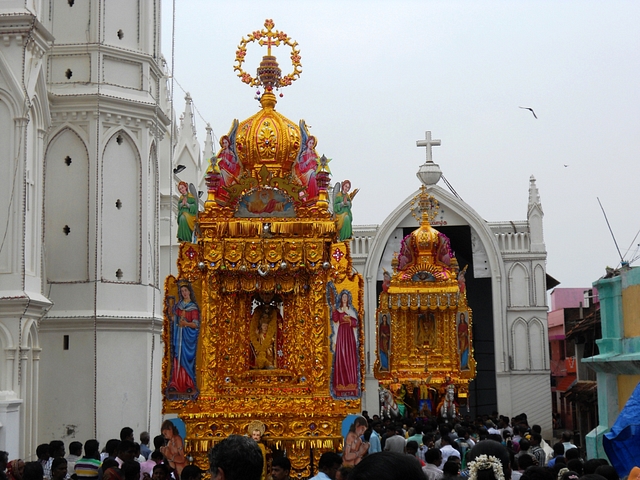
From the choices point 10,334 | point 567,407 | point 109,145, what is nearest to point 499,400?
point 567,407

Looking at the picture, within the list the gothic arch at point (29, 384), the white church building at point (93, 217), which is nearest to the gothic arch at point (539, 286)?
the white church building at point (93, 217)

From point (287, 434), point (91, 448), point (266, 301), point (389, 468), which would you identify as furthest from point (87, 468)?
point (389, 468)

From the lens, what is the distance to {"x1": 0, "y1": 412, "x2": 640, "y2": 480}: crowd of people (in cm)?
524

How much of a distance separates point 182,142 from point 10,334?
16.0 meters

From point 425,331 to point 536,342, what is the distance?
717cm

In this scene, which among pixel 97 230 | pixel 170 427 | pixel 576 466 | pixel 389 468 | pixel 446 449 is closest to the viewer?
pixel 389 468

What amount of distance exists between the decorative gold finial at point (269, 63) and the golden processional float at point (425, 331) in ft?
38.0

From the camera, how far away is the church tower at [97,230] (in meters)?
22.7

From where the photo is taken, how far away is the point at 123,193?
2347 centimetres

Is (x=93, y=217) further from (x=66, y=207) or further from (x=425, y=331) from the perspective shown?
(x=425, y=331)

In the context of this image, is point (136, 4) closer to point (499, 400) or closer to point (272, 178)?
point (272, 178)

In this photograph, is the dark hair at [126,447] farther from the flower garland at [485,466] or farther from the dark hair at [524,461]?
the flower garland at [485,466]

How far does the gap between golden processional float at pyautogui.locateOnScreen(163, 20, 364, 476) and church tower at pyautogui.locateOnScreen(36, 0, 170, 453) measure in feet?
26.5

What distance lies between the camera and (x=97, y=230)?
22828 mm
